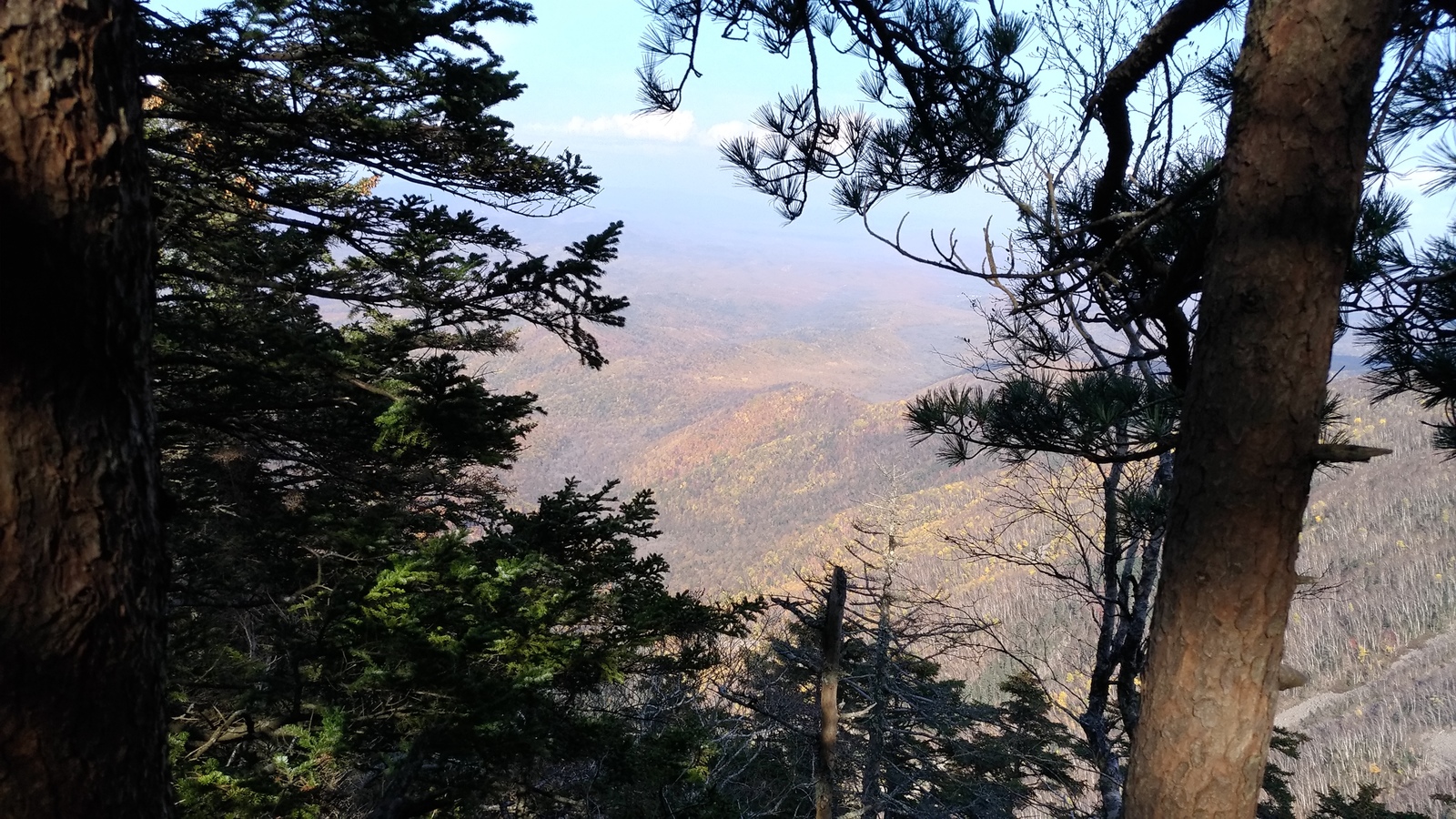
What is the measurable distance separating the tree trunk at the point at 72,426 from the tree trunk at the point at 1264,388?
79.8 inches

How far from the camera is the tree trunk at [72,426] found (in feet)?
3.77

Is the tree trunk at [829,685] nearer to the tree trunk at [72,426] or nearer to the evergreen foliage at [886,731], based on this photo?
the evergreen foliage at [886,731]

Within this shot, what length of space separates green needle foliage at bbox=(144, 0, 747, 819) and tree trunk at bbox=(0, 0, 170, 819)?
1.79 m

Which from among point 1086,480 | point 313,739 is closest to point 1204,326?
point 313,739

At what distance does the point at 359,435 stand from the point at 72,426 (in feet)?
10.0

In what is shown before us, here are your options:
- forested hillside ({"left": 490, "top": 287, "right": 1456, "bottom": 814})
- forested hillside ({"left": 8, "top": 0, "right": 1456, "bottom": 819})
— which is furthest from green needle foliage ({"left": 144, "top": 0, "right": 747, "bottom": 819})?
forested hillside ({"left": 490, "top": 287, "right": 1456, "bottom": 814})

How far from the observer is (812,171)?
3.15 m

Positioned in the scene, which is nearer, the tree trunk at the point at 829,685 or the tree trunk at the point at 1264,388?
the tree trunk at the point at 1264,388

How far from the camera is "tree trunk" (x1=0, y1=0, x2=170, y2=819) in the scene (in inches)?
45.3

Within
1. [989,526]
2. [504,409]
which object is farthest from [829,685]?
[989,526]

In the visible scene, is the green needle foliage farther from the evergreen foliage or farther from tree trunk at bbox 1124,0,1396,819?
tree trunk at bbox 1124,0,1396,819

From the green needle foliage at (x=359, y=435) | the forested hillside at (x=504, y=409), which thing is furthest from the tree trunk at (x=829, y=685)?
the green needle foliage at (x=359, y=435)

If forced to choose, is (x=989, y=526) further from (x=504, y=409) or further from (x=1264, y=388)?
(x=1264, y=388)

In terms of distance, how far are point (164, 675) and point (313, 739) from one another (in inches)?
77.1
